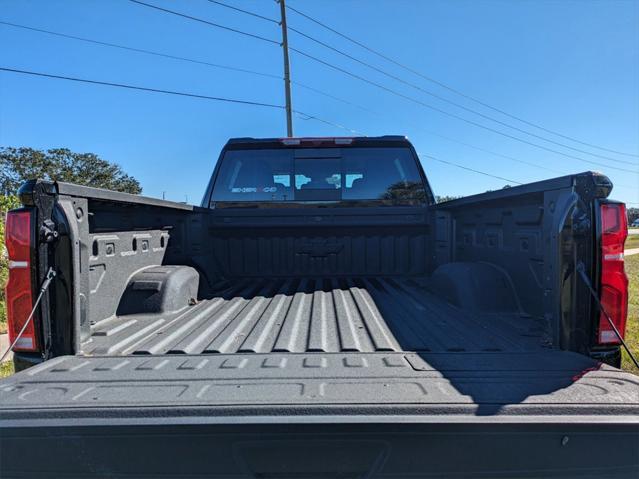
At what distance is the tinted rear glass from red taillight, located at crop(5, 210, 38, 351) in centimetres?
225

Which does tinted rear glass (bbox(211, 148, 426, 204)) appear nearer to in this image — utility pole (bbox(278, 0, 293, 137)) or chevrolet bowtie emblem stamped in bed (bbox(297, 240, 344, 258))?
chevrolet bowtie emblem stamped in bed (bbox(297, 240, 344, 258))

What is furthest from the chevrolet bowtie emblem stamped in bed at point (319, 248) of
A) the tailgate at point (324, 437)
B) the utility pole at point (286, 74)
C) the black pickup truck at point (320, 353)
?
the utility pole at point (286, 74)

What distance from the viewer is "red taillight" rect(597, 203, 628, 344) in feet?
5.76

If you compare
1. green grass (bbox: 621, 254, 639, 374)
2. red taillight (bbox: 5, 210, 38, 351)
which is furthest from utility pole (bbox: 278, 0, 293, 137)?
red taillight (bbox: 5, 210, 38, 351)

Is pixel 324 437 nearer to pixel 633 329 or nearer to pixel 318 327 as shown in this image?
pixel 318 327

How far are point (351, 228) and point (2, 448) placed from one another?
300 centimetres

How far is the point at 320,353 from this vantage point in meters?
1.86

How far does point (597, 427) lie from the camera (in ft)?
3.88

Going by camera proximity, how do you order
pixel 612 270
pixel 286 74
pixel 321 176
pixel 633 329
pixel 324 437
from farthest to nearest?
pixel 286 74
pixel 633 329
pixel 321 176
pixel 612 270
pixel 324 437

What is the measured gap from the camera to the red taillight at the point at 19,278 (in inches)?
69.7

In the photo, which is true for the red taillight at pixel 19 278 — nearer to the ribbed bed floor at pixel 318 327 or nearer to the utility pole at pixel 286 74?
the ribbed bed floor at pixel 318 327

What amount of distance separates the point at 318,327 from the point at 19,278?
1532 millimetres

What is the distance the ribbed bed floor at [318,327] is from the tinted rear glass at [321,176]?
123 centimetres

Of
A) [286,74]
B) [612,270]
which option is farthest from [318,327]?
[286,74]
